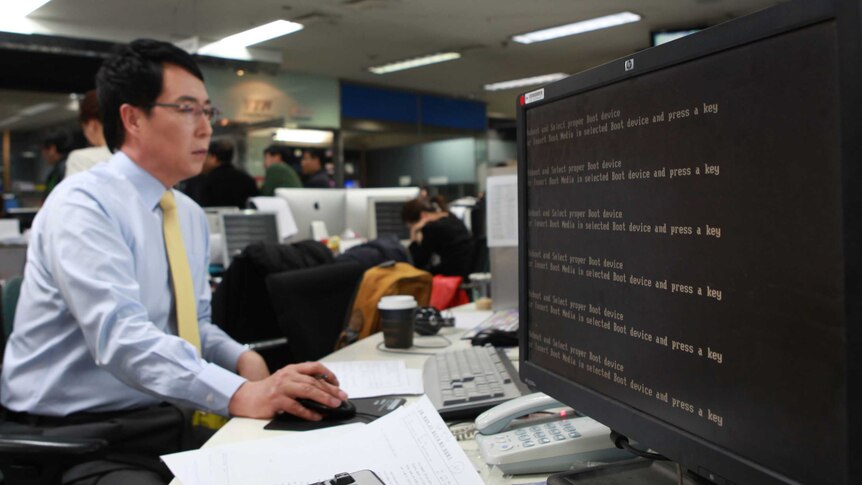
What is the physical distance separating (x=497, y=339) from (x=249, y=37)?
569 centimetres

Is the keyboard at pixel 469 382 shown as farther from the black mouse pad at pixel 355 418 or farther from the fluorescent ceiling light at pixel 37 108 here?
the fluorescent ceiling light at pixel 37 108

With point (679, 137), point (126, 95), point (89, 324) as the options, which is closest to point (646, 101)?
point (679, 137)

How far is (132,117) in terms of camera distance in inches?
57.9

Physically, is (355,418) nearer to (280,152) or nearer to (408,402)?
(408,402)

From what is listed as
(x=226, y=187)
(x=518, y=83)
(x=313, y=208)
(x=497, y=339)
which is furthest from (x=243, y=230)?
(x=518, y=83)

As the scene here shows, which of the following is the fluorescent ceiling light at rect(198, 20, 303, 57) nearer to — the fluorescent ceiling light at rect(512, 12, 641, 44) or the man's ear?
the fluorescent ceiling light at rect(512, 12, 641, 44)

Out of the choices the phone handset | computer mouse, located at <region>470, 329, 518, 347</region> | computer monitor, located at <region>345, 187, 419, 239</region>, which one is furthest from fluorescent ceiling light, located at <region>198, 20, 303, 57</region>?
the phone handset

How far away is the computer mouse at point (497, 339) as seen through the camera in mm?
1599

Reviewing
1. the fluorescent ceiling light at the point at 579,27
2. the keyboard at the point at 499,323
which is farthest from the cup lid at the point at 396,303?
the fluorescent ceiling light at the point at 579,27

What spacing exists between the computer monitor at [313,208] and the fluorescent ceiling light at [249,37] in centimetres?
253

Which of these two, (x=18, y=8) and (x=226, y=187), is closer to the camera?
(x=18, y=8)

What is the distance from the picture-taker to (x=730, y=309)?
22.1 inches

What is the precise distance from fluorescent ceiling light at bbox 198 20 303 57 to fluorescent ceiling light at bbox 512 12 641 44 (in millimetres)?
2465

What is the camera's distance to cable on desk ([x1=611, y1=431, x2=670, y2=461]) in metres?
0.72
